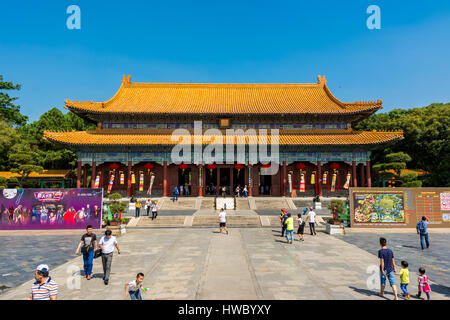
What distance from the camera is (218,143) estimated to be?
2652 centimetres

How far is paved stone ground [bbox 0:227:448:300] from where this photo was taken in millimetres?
6828

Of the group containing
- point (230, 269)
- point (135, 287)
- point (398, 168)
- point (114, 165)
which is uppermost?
point (114, 165)

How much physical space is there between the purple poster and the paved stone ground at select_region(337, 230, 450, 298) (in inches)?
560

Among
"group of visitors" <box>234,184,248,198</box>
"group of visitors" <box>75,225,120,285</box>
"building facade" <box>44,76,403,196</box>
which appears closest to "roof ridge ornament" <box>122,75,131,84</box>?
"building facade" <box>44,76,403,196</box>

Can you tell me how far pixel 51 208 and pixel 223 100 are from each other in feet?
71.9

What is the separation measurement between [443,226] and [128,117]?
28.4 m

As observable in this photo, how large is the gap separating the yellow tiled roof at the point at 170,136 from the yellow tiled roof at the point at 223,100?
232 centimetres

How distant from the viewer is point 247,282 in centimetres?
741

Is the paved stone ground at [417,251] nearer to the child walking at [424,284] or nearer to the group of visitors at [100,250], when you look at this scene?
the child walking at [424,284]

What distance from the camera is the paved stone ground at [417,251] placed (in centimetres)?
812

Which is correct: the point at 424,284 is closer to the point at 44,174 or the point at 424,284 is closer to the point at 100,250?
the point at 100,250

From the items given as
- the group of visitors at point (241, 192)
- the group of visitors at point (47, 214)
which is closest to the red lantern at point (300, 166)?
the group of visitors at point (241, 192)

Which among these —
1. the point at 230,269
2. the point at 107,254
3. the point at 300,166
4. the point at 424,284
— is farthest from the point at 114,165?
the point at 424,284
